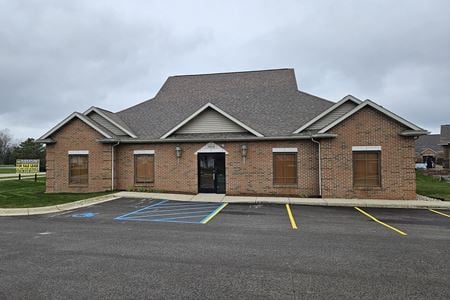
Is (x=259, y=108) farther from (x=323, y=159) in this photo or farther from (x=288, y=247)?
(x=288, y=247)

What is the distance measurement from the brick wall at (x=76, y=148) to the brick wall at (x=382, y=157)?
13.0m

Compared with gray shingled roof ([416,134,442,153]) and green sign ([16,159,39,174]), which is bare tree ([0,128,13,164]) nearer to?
green sign ([16,159,39,174])

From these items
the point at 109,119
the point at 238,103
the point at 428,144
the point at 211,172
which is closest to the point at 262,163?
the point at 211,172

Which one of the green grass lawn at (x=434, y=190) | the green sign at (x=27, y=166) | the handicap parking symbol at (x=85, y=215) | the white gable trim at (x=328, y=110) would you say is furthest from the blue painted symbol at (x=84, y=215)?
the green sign at (x=27, y=166)

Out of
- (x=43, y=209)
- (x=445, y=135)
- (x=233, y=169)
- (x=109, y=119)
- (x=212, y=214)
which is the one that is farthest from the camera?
(x=445, y=135)

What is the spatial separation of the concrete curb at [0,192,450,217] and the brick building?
0.90m

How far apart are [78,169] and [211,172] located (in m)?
8.50

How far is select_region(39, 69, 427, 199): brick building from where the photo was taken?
46.8ft

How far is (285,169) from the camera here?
15375 mm

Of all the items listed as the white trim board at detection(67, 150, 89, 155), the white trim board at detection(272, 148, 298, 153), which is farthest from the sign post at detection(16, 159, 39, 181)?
the white trim board at detection(272, 148, 298, 153)

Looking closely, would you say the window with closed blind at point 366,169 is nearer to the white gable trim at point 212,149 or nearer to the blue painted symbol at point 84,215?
the white gable trim at point 212,149

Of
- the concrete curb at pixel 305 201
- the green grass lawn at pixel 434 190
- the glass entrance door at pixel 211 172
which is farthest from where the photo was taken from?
the glass entrance door at pixel 211 172

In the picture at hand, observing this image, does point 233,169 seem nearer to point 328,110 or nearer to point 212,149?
point 212,149

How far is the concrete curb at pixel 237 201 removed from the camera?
1142cm
